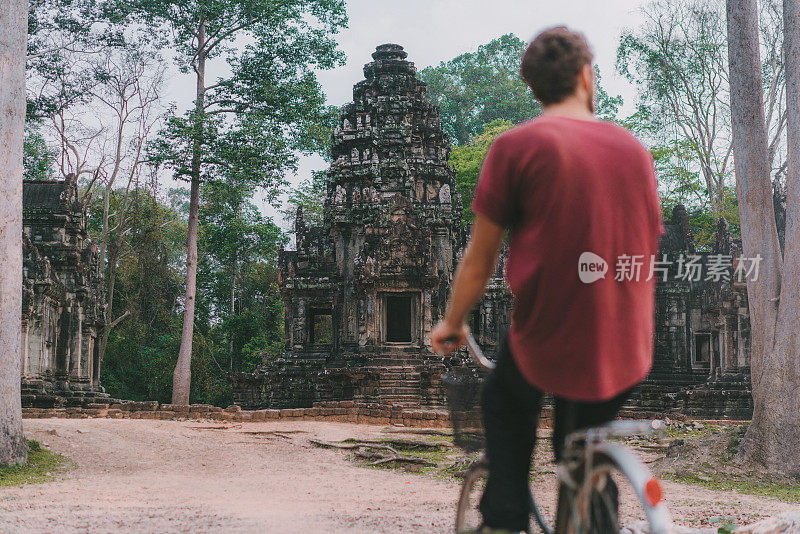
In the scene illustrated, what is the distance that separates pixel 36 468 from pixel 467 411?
820 cm

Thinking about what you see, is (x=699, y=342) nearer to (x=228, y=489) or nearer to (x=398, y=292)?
(x=398, y=292)

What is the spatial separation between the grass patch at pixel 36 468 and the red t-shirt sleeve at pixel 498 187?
7579 mm

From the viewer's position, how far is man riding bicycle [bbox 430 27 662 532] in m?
1.88

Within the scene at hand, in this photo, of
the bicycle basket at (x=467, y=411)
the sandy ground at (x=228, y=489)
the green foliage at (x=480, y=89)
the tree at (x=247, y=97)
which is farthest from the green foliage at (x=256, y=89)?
the green foliage at (x=480, y=89)

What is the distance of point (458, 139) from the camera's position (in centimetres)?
5191

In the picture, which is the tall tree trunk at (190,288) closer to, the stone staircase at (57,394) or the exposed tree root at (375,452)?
the stone staircase at (57,394)

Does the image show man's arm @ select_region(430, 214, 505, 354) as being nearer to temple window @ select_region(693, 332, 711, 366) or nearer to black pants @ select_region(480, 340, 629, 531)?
black pants @ select_region(480, 340, 629, 531)

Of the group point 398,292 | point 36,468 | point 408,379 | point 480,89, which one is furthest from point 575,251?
point 480,89

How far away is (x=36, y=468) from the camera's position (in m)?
9.03

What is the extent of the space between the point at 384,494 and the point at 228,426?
7025 mm

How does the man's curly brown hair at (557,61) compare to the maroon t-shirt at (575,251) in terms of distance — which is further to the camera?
the man's curly brown hair at (557,61)

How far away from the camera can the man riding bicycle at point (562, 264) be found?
188cm

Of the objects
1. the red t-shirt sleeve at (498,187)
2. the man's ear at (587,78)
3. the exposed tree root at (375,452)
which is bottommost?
the exposed tree root at (375,452)

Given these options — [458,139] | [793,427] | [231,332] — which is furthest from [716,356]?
[458,139]
